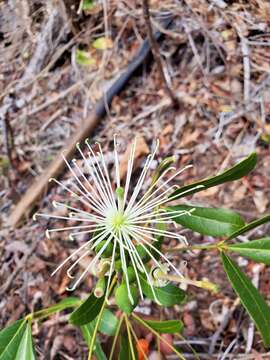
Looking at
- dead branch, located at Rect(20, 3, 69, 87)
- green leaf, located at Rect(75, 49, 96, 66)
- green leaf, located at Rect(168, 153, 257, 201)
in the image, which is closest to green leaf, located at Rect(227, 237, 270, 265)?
green leaf, located at Rect(168, 153, 257, 201)

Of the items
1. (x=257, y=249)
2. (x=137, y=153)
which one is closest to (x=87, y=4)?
(x=137, y=153)

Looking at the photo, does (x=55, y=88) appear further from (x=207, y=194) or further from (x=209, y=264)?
(x=209, y=264)

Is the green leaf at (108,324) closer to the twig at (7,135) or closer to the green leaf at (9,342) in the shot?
the green leaf at (9,342)

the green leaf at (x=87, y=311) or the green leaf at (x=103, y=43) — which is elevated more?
the green leaf at (x=103, y=43)

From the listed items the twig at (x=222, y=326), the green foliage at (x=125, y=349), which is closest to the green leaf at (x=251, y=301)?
the green foliage at (x=125, y=349)

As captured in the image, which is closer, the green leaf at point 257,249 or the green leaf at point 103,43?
the green leaf at point 257,249

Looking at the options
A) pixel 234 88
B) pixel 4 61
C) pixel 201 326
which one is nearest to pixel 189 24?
pixel 234 88

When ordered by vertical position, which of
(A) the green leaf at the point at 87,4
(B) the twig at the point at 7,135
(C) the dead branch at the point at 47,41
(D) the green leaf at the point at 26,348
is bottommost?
(D) the green leaf at the point at 26,348
